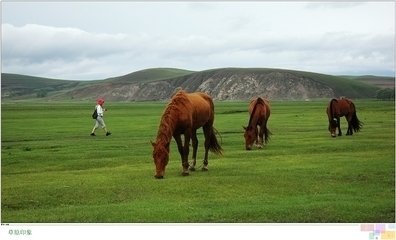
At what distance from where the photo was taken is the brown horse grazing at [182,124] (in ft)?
35.7

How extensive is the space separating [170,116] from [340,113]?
1205cm

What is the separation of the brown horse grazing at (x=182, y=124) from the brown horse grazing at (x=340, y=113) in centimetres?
878

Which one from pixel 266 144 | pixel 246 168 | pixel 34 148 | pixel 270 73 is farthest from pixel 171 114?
pixel 270 73

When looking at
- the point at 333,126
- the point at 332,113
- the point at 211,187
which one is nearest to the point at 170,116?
the point at 211,187

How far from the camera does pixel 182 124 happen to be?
11.5m

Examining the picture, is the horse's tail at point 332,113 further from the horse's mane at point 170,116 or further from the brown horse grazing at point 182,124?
the horse's mane at point 170,116

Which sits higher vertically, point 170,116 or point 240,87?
point 170,116

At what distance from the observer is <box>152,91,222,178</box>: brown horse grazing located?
1088 cm

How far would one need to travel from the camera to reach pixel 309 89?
132500mm

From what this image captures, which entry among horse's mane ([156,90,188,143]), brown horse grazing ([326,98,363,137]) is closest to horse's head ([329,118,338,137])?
brown horse grazing ([326,98,363,137])

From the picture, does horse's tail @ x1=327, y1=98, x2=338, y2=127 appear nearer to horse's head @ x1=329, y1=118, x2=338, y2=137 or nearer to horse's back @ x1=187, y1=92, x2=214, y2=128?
horse's head @ x1=329, y1=118, x2=338, y2=137

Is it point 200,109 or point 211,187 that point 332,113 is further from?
point 211,187

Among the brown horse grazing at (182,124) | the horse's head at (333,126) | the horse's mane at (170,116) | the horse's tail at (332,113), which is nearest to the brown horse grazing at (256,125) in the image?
the brown horse grazing at (182,124)
